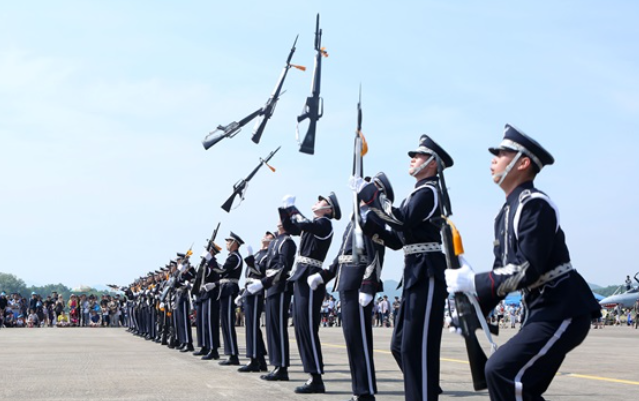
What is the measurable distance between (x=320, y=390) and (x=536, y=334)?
547 centimetres

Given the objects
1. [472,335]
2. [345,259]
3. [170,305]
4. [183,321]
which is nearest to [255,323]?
[345,259]

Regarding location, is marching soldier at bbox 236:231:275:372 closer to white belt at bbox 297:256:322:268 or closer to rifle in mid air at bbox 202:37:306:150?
white belt at bbox 297:256:322:268

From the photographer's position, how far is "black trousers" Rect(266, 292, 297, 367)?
11375mm

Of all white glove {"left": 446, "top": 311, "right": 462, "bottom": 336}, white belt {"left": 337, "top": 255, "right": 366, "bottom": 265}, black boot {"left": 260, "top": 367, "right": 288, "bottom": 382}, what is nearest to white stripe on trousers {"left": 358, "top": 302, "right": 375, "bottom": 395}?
white belt {"left": 337, "top": 255, "right": 366, "bottom": 265}

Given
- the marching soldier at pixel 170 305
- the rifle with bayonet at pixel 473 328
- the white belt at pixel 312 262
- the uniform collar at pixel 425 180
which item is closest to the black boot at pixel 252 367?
the white belt at pixel 312 262

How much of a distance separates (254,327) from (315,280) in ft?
10.7

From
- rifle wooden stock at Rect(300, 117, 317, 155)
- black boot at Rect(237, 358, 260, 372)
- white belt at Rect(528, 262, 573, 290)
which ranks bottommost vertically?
black boot at Rect(237, 358, 260, 372)

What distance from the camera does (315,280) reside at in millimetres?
10086

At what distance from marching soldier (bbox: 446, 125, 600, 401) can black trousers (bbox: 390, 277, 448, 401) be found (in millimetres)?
1696

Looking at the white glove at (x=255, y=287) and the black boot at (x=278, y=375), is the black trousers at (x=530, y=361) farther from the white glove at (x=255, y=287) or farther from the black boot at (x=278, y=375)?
the white glove at (x=255, y=287)

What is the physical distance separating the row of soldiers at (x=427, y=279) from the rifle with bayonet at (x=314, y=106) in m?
5.07

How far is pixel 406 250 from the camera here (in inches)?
274

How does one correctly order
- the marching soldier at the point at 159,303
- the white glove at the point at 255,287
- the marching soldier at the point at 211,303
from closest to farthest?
the white glove at the point at 255,287
the marching soldier at the point at 211,303
the marching soldier at the point at 159,303

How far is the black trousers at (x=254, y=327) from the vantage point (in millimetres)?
12898
